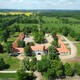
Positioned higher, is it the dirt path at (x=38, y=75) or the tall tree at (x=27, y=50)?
the tall tree at (x=27, y=50)

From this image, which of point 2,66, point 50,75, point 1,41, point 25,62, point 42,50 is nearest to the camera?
point 50,75

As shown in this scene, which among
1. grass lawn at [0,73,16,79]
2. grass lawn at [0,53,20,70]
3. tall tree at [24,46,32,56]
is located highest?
tall tree at [24,46,32,56]

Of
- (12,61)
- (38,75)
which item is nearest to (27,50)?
(12,61)

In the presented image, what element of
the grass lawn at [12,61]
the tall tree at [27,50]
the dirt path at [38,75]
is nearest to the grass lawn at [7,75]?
the grass lawn at [12,61]

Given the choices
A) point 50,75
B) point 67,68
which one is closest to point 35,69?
point 50,75

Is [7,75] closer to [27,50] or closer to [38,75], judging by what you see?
[38,75]

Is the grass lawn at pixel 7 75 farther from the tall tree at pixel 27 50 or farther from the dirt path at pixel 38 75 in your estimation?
the tall tree at pixel 27 50

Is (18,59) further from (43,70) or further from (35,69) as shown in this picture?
(43,70)

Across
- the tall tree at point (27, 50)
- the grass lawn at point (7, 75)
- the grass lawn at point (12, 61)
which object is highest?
the tall tree at point (27, 50)

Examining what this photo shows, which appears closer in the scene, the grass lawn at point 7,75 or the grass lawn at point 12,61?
the grass lawn at point 7,75

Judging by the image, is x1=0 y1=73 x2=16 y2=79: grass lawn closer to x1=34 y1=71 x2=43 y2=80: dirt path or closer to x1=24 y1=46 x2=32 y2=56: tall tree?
x1=34 y1=71 x2=43 y2=80: dirt path

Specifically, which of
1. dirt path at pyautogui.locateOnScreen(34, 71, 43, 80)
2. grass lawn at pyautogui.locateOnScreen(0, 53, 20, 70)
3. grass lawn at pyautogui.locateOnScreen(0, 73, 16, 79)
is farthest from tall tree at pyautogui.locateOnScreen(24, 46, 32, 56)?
grass lawn at pyautogui.locateOnScreen(0, 73, 16, 79)
